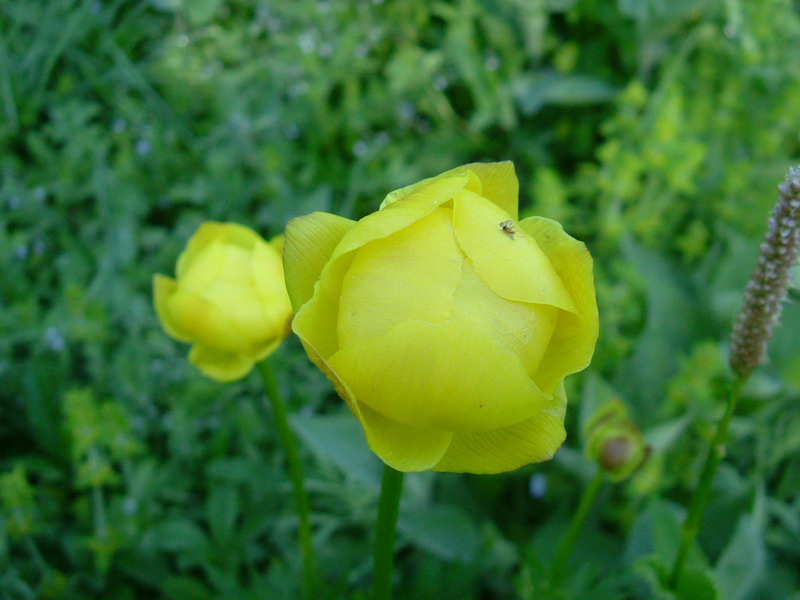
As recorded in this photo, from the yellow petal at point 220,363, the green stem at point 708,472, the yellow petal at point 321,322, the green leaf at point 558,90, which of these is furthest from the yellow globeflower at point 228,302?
the green leaf at point 558,90

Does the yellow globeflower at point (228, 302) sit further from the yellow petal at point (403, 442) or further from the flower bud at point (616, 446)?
the flower bud at point (616, 446)

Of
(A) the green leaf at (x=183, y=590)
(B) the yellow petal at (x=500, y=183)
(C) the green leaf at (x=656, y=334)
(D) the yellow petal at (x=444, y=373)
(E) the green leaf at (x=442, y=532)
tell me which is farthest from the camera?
(C) the green leaf at (x=656, y=334)

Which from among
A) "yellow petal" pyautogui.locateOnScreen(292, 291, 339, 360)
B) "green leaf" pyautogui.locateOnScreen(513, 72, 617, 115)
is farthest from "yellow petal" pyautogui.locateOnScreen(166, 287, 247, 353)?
"green leaf" pyautogui.locateOnScreen(513, 72, 617, 115)

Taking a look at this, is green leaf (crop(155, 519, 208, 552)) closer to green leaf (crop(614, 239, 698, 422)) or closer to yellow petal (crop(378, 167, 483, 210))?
yellow petal (crop(378, 167, 483, 210))

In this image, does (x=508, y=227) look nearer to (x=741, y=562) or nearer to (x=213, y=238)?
(x=213, y=238)

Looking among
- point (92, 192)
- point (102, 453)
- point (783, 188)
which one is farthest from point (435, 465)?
point (92, 192)

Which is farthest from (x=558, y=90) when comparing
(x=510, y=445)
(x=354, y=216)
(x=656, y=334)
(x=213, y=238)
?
(x=510, y=445)
